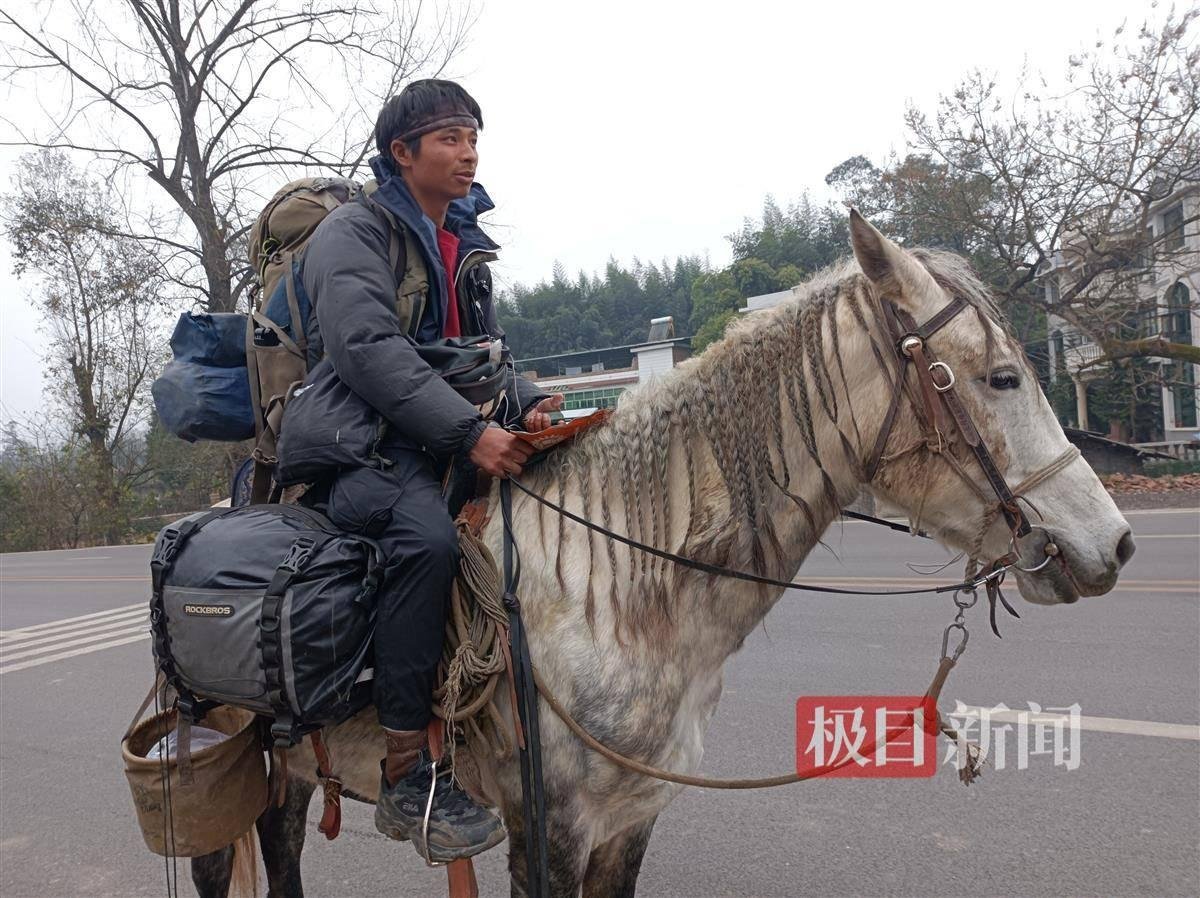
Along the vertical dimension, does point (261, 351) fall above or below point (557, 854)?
above

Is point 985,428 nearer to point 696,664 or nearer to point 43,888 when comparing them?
point 696,664

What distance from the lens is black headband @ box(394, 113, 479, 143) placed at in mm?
2346

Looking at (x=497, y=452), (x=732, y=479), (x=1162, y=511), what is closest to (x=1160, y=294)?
(x=1162, y=511)

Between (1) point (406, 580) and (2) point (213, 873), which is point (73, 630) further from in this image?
(1) point (406, 580)

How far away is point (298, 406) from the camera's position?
2.23m

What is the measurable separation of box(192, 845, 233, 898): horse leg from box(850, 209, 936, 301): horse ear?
2927 millimetres

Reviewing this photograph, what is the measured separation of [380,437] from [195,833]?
1285 mm

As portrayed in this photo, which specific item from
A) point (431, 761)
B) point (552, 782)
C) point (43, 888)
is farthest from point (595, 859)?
point (43, 888)

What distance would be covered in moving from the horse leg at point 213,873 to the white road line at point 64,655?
6598 mm

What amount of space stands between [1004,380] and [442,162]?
164cm

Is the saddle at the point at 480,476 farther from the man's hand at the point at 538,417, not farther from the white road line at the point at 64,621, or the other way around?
the white road line at the point at 64,621

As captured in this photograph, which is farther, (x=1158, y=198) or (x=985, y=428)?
(x=1158, y=198)

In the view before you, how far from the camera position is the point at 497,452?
2162mm

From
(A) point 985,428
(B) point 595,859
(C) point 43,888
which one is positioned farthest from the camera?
(C) point 43,888
